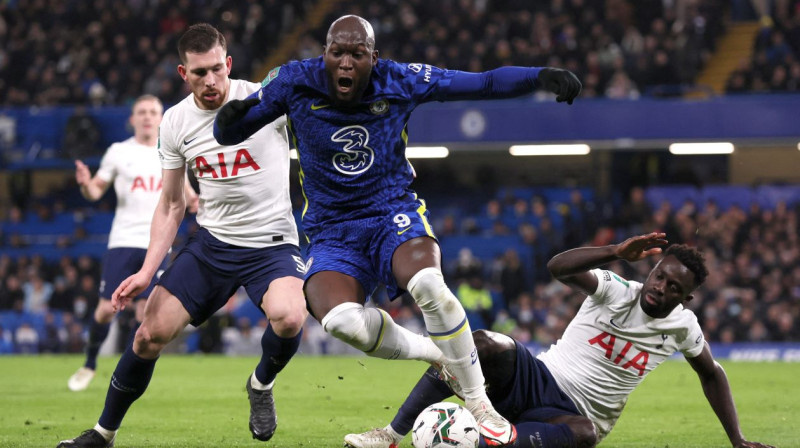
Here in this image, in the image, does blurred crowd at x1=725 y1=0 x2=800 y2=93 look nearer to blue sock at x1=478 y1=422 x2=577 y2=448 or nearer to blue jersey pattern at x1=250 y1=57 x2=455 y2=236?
blue jersey pattern at x1=250 y1=57 x2=455 y2=236

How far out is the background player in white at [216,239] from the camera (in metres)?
6.52

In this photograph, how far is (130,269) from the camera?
11.0 meters

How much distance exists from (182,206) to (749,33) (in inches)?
799

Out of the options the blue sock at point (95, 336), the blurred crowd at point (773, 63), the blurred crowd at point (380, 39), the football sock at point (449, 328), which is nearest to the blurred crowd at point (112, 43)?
the blurred crowd at point (380, 39)

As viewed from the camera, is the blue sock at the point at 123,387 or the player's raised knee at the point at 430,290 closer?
the player's raised knee at the point at 430,290

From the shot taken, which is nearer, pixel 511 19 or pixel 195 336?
pixel 195 336

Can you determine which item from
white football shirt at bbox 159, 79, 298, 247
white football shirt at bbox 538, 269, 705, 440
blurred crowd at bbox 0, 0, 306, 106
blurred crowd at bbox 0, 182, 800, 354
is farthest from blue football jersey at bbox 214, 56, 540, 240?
blurred crowd at bbox 0, 0, 306, 106

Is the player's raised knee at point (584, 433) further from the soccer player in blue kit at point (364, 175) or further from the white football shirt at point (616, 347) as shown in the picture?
the soccer player in blue kit at point (364, 175)

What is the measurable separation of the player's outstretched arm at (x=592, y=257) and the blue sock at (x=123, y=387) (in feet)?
8.22

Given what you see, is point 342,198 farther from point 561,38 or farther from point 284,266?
point 561,38

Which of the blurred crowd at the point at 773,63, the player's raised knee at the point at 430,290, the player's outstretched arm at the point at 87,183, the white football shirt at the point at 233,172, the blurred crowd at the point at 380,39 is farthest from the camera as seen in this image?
the blurred crowd at the point at 380,39

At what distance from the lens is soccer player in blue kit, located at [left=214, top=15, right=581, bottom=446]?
5715 mm

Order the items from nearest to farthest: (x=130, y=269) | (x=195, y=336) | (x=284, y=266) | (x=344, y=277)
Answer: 1. (x=344, y=277)
2. (x=284, y=266)
3. (x=130, y=269)
4. (x=195, y=336)

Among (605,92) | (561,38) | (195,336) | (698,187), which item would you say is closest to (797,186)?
(698,187)
